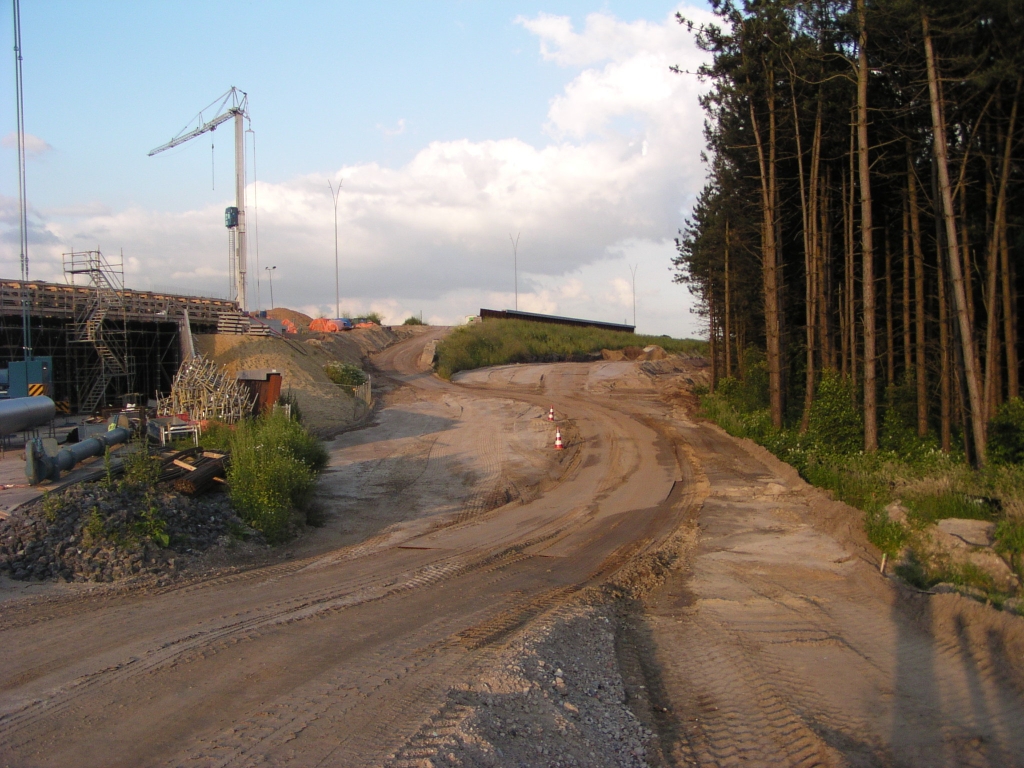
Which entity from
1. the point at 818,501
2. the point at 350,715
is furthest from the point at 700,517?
the point at 350,715

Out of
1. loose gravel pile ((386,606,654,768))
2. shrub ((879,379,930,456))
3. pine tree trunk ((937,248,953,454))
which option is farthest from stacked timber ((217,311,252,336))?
loose gravel pile ((386,606,654,768))

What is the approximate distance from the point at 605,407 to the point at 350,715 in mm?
26862

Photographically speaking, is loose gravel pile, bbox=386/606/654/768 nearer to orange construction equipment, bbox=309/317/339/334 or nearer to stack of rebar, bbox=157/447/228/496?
stack of rebar, bbox=157/447/228/496

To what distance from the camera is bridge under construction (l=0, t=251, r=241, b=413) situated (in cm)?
2958

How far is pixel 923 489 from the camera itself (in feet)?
45.1

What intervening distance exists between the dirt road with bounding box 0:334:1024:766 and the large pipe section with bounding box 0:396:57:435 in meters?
9.10

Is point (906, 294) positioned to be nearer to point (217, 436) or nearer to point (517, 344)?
point (217, 436)

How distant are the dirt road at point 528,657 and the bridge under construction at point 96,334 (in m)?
22.4

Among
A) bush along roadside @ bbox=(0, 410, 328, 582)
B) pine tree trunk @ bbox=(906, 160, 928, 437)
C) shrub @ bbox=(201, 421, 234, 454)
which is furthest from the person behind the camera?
pine tree trunk @ bbox=(906, 160, 928, 437)

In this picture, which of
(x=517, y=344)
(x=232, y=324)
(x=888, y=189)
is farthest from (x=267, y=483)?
(x=517, y=344)

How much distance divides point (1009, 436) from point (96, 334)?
107 ft

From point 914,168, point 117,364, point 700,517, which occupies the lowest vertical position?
point 700,517

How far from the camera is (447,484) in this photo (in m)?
18.9

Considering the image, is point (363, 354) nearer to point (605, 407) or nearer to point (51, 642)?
point (605, 407)
